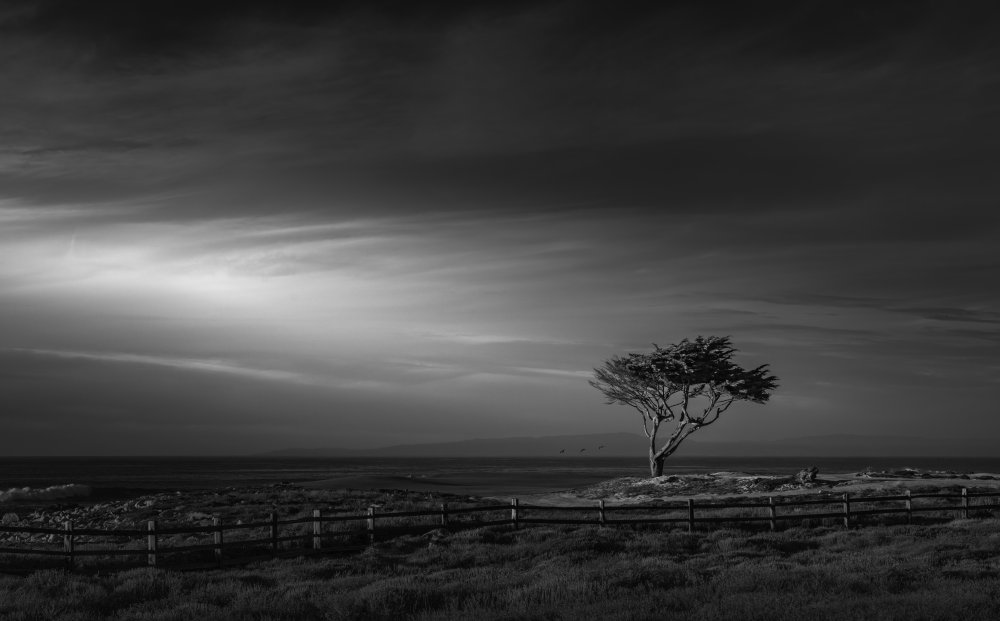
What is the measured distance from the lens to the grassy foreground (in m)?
15.3

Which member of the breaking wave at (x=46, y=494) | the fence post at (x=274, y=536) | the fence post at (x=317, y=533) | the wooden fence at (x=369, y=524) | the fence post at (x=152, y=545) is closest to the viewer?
the fence post at (x=152, y=545)

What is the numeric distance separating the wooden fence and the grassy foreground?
1.46 m

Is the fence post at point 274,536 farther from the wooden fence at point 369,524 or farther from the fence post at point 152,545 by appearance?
the fence post at point 152,545

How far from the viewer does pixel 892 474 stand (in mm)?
57719

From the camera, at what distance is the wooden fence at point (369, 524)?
920 inches

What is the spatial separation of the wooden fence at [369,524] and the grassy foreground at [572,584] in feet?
4.79

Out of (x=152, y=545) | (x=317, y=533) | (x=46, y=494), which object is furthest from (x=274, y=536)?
(x=46, y=494)

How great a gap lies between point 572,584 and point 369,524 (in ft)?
37.9

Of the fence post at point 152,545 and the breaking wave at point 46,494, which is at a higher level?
the fence post at point 152,545

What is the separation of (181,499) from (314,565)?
3045cm

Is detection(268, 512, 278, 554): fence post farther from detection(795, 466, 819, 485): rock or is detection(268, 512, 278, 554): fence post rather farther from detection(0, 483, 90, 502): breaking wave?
detection(0, 483, 90, 502): breaking wave

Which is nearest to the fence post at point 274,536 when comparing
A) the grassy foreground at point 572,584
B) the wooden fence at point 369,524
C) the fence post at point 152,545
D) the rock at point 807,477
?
the wooden fence at point 369,524

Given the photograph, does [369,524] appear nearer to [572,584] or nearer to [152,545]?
[152,545]

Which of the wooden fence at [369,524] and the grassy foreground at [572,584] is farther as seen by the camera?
the wooden fence at [369,524]
